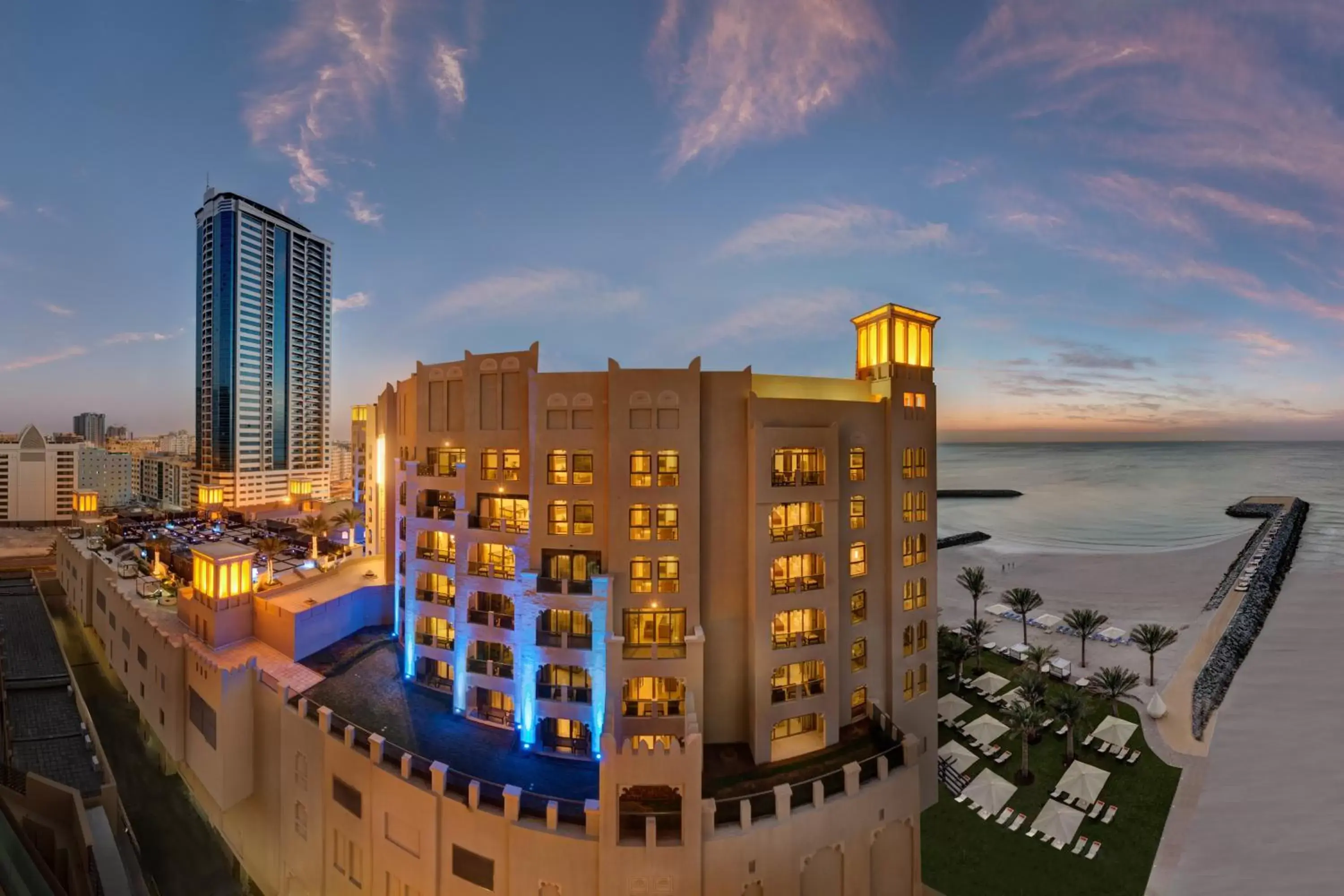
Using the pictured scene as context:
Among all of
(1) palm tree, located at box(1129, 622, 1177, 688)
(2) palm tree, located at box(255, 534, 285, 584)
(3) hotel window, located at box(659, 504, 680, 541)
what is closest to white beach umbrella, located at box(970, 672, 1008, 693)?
(1) palm tree, located at box(1129, 622, 1177, 688)

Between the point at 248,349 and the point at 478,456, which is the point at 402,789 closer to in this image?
the point at 478,456

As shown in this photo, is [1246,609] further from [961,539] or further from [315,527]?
[315,527]

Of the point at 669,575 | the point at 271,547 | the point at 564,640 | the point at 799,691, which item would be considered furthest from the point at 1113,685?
the point at 271,547

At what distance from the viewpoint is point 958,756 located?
32.5m

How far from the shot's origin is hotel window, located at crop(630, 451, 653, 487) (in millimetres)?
23859

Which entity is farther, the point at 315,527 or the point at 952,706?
the point at 315,527

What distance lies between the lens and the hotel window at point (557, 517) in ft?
82.1

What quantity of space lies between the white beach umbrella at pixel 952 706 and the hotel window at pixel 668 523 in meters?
26.0

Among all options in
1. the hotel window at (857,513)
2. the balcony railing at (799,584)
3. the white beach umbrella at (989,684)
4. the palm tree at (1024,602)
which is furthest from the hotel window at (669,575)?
the palm tree at (1024,602)

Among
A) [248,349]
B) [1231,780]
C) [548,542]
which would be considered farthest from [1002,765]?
[248,349]

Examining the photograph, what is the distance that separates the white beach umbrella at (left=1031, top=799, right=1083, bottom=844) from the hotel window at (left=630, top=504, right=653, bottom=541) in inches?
955

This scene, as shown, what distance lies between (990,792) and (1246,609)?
46.2m

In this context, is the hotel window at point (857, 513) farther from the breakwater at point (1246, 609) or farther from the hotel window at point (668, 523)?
the breakwater at point (1246, 609)

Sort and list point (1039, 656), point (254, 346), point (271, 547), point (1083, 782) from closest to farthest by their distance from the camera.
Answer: point (1083, 782) < point (1039, 656) < point (271, 547) < point (254, 346)
